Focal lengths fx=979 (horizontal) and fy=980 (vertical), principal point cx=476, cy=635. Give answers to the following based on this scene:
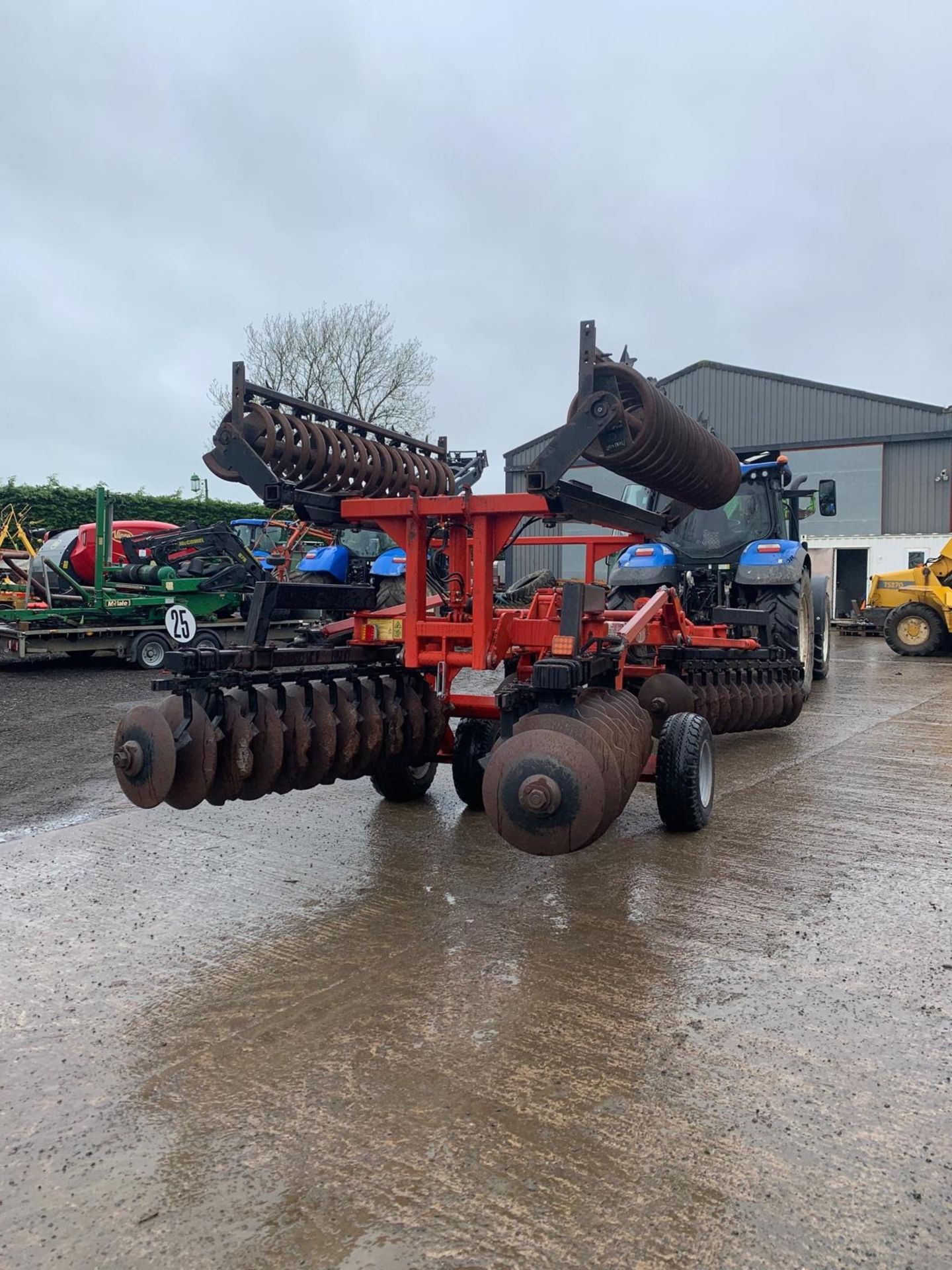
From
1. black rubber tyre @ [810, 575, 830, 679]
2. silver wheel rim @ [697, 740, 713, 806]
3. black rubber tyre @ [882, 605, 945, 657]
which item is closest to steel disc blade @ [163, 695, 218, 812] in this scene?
silver wheel rim @ [697, 740, 713, 806]

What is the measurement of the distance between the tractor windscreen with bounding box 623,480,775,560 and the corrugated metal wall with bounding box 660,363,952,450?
56.8ft

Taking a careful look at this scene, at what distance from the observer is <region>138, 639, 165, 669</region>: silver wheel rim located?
42.0ft

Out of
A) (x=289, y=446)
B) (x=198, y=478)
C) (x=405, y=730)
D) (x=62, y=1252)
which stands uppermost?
(x=198, y=478)

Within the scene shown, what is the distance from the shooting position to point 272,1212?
2031mm

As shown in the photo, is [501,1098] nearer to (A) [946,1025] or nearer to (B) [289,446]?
(A) [946,1025]

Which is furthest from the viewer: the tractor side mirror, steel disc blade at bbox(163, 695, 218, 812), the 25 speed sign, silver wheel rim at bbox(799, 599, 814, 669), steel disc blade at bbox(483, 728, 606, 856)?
silver wheel rim at bbox(799, 599, 814, 669)

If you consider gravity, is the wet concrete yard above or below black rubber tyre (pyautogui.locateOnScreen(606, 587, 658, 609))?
below

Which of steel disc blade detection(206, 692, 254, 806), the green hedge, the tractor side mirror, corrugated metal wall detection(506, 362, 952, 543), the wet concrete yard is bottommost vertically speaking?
the wet concrete yard

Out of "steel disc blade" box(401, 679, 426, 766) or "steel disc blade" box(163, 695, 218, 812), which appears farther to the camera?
"steel disc blade" box(401, 679, 426, 766)

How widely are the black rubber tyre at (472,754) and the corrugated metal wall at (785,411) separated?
2187cm

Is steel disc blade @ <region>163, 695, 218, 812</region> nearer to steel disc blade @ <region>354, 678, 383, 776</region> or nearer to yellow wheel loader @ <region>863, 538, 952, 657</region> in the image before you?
steel disc blade @ <region>354, 678, 383, 776</region>

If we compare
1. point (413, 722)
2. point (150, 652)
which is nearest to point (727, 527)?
point (413, 722)

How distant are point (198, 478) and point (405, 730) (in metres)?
24.9

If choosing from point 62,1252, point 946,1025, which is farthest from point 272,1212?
point 946,1025
